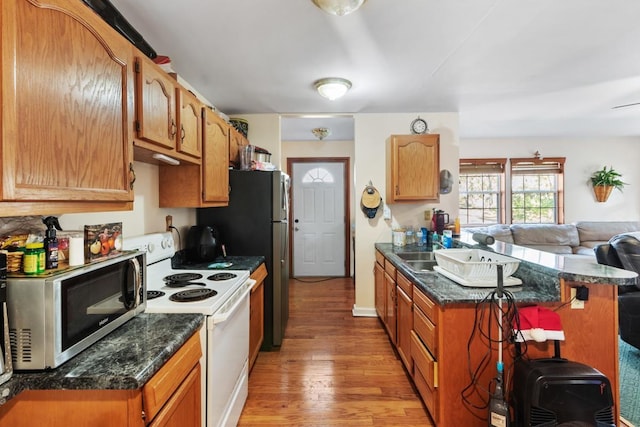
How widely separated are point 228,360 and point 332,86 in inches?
85.6

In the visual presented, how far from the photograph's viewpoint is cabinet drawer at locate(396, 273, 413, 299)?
217 centimetres

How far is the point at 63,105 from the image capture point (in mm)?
968

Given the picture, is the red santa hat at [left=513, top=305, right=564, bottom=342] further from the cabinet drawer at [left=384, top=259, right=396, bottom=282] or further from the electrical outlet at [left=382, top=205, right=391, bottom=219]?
the electrical outlet at [left=382, top=205, right=391, bottom=219]

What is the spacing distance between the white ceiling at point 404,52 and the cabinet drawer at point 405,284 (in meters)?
1.63

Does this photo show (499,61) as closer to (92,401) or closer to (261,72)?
(261,72)

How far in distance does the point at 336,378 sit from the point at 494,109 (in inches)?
132

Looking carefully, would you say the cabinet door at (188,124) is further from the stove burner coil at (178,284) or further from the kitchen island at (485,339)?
the kitchen island at (485,339)

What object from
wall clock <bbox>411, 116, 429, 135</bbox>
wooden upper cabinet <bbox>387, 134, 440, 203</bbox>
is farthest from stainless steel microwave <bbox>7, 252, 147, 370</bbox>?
wall clock <bbox>411, 116, 429, 135</bbox>

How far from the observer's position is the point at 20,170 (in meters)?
0.82

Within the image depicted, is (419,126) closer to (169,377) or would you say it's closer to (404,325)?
(404,325)

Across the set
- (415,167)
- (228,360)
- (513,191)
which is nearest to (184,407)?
(228,360)

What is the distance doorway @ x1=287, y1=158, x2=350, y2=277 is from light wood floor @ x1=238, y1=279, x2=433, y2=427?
1.87 meters

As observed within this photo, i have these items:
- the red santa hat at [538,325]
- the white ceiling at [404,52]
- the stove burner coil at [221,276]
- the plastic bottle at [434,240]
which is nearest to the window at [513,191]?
the white ceiling at [404,52]

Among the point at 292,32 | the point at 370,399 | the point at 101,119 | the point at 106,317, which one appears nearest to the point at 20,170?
the point at 101,119
